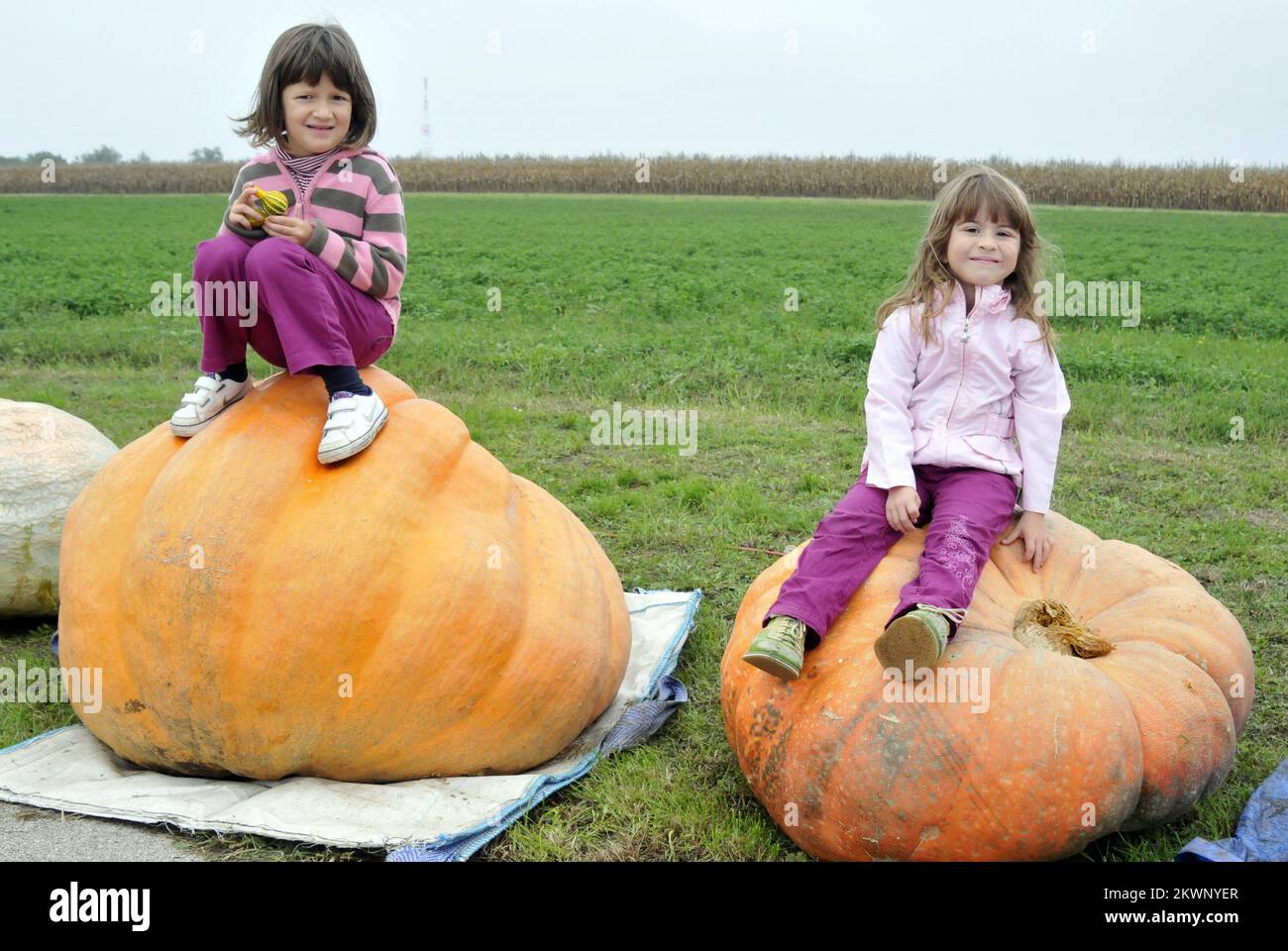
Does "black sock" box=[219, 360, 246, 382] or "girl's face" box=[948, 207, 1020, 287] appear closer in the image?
"girl's face" box=[948, 207, 1020, 287]

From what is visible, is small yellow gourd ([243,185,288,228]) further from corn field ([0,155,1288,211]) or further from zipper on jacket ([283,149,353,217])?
corn field ([0,155,1288,211])

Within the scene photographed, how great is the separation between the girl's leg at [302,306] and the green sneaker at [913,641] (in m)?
1.92

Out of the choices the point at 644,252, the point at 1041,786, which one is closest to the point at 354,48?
the point at 1041,786

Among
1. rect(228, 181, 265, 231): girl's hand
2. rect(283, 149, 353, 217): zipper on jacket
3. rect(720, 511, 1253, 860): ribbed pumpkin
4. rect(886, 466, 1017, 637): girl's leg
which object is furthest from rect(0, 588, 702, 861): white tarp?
rect(283, 149, 353, 217): zipper on jacket

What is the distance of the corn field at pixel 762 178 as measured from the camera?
45969mm

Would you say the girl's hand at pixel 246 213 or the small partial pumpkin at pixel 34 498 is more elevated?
the girl's hand at pixel 246 213

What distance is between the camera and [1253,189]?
44438mm

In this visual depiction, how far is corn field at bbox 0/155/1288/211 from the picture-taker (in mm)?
45969

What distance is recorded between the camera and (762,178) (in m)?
52.5

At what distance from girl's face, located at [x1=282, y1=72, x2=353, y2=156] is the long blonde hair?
1995 millimetres

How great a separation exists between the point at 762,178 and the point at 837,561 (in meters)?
51.5

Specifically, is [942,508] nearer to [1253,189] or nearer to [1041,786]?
[1041,786]

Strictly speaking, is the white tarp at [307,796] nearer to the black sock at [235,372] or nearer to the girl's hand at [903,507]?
the girl's hand at [903,507]

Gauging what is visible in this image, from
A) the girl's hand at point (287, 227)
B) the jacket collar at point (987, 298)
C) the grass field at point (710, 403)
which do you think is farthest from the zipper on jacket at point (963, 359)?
the girl's hand at point (287, 227)
